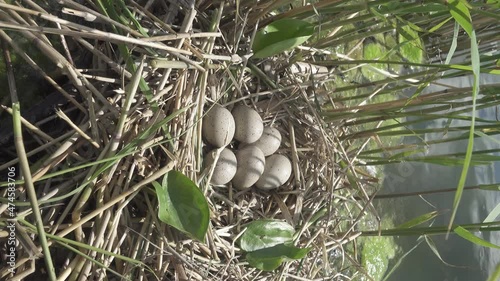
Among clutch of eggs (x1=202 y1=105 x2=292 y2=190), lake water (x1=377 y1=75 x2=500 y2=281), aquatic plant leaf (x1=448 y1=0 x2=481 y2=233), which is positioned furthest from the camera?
lake water (x1=377 y1=75 x2=500 y2=281)

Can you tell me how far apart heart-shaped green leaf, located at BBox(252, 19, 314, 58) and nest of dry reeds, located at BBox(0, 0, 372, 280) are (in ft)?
0.07

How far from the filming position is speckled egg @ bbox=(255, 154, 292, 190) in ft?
2.43

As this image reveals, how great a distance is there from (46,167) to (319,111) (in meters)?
0.38

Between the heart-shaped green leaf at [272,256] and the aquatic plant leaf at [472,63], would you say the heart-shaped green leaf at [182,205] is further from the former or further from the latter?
the aquatic plant leaf at [472,63]

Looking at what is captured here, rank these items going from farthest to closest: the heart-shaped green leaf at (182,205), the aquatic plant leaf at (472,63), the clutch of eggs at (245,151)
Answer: the clutch of eggs at (245,151), the heart-shaped green leaf at (182,205), the aquatic plant leaf at (472,63)

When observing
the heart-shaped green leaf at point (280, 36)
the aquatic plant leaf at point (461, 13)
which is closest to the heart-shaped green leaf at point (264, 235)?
the heart-shaped green leaf at point (280, 36)

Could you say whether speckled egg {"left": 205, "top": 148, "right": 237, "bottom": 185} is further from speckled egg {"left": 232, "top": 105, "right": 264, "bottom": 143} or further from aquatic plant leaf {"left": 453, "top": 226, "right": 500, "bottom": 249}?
aquatic plant leaf {"left": 453, "top": 226, "right": 500, "bottom": 249}

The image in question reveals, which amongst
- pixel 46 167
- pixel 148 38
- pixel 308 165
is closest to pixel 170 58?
pixel 148 38

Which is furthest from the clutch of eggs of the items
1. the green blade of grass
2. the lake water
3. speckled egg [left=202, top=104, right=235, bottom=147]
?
the lake water

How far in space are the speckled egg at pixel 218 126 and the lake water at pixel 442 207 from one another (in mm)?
522

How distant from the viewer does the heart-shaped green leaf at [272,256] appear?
67cm

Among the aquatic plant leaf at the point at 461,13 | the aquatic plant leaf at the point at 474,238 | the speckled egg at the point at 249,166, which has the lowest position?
the aquatic plant leaf at the point at 474,238

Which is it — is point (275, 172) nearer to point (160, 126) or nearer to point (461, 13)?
point (160, 126)

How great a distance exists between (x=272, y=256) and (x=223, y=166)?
13 centimetres
